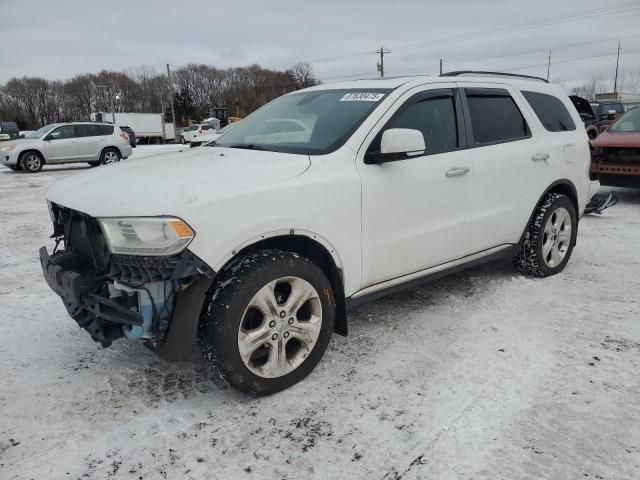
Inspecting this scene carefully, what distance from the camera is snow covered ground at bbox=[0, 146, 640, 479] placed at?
2.26m

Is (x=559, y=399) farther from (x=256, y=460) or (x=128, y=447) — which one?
(x=128, y=447)

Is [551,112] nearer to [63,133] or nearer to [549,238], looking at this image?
[549,238]

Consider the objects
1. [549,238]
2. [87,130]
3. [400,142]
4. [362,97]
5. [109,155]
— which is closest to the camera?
[400,142]

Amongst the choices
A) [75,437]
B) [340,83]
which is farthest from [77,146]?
[75,437]

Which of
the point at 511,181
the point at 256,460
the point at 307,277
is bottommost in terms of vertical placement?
the point at 256,460

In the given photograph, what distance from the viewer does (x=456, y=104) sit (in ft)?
12.4

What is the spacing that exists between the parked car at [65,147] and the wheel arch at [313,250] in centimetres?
1604

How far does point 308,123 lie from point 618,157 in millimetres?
6952

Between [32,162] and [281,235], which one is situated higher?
[32,162]

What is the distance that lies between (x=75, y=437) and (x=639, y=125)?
9.80 m

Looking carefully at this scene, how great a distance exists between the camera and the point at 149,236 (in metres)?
2.39

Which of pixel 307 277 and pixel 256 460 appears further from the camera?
pixel 307 277

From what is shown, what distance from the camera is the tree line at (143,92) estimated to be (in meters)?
86.0

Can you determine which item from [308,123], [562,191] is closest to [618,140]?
[562,191]
